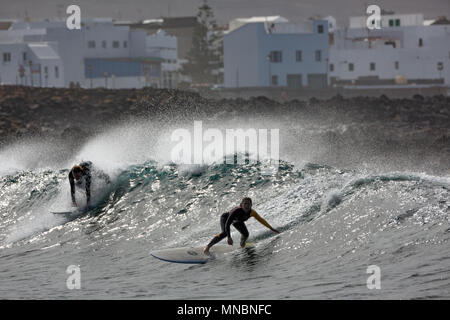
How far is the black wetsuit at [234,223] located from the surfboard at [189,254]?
0.66 ft

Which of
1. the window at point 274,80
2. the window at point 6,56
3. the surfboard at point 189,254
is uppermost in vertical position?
the window at point 6,56

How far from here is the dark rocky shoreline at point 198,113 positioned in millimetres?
41594

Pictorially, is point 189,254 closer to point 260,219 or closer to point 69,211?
point 260,219

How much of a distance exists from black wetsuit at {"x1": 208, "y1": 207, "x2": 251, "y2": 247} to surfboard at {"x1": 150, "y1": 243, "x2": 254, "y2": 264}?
7.9 inches

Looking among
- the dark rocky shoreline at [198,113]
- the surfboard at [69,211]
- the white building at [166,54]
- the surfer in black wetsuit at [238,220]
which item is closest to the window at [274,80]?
the white building at [166,54]

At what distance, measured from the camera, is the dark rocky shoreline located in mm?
41594

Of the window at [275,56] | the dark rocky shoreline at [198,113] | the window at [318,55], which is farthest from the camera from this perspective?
the window at [318,55]

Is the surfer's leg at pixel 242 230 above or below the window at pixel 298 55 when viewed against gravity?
below

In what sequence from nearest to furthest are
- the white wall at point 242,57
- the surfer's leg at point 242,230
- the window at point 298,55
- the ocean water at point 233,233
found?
the ocean water at point 233,233 < the surfer's leg at point 242,230 < the white wall at point 242,57 < the window at point 298,55

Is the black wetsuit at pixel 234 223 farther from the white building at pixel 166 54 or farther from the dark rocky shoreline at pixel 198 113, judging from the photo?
the white building at pixel 166 54

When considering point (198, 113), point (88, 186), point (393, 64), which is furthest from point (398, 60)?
point (88, 186)
